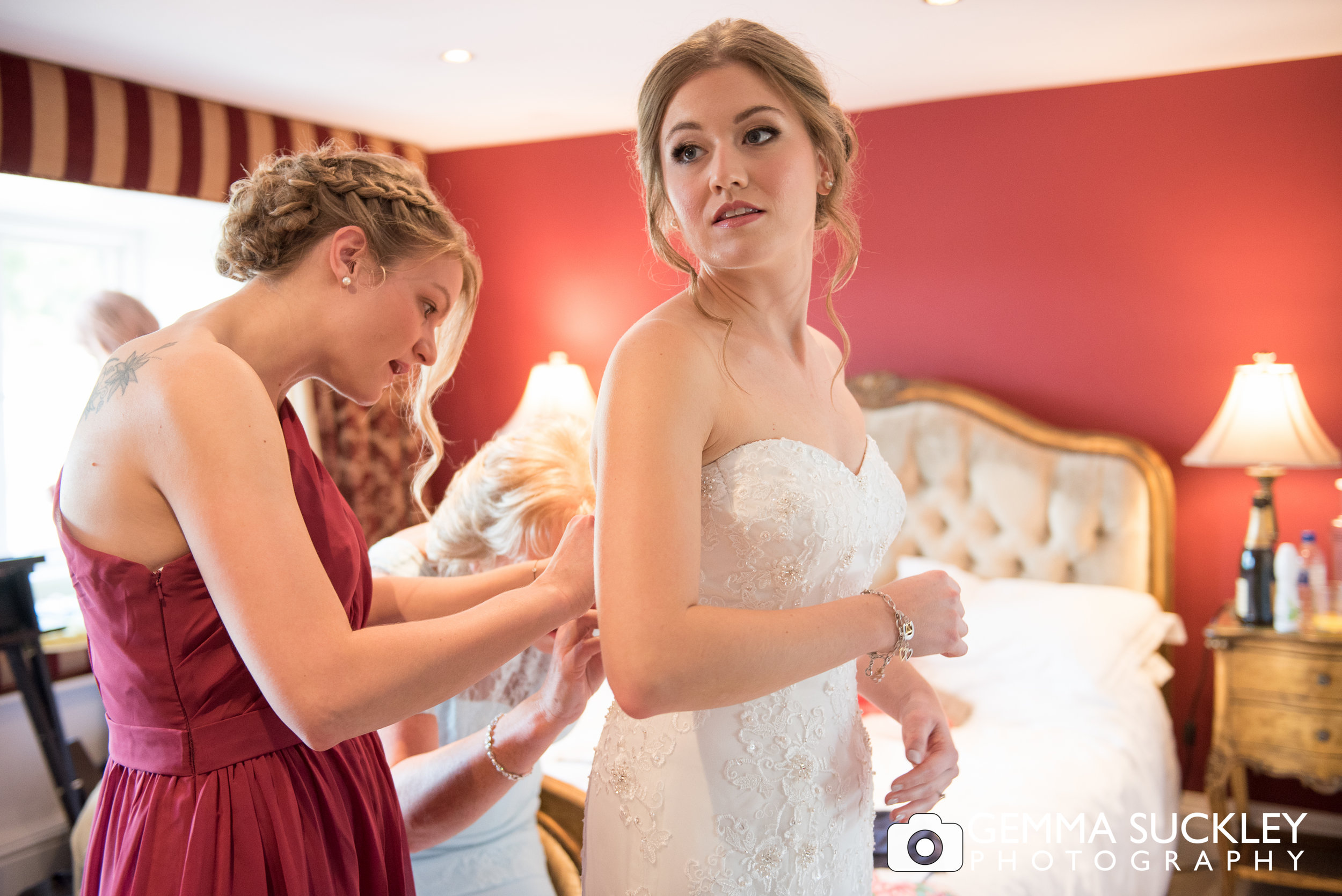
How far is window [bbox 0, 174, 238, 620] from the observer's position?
12.6 ft

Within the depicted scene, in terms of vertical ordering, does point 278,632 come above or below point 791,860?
above

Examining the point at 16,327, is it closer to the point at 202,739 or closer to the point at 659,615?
the point at 202,739

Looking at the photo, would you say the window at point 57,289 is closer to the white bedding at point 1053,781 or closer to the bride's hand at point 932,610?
the white bedding at point 1053,781

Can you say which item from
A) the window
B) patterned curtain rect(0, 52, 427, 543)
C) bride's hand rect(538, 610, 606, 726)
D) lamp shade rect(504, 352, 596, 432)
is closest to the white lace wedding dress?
bride's hand rect(538, 610, 606, 726)

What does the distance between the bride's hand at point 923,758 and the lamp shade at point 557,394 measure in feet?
9.31

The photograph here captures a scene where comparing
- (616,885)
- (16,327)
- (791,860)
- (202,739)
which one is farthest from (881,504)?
(16,327)

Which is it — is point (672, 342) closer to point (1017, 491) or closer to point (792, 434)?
point (792, 434)

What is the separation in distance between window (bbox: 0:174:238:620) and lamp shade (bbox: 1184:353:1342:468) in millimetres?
3716

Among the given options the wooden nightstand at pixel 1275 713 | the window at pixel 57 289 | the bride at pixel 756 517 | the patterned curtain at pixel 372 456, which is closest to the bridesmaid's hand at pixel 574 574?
the bride at pixel 756 517

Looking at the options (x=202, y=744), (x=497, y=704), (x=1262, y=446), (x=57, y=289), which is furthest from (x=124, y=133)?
(x=1262, y=446)

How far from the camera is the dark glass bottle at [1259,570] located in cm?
290

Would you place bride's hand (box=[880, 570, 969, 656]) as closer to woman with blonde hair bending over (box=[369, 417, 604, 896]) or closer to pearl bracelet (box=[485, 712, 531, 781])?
woman with blonde hair bending over (box=[369, 417, 604, 896])

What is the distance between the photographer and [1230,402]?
2977 millimetres

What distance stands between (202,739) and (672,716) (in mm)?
508
